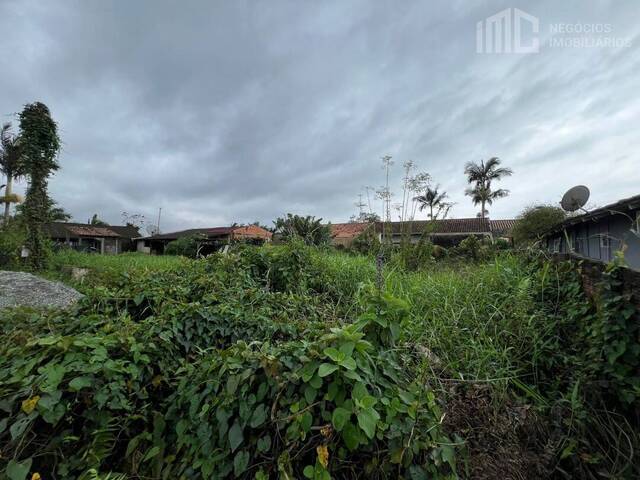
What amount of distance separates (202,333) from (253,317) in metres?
0.35

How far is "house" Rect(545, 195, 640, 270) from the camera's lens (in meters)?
3.72

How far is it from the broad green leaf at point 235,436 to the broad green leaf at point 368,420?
0.46m

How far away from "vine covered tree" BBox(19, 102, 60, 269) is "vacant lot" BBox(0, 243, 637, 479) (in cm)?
1001

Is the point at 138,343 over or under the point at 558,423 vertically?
over

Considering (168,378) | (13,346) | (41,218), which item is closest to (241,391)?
(168,378)

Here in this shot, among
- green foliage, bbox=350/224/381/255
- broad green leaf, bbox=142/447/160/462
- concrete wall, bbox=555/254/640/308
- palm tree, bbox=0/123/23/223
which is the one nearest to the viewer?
broad green leaf, bbox=142/447/160/462

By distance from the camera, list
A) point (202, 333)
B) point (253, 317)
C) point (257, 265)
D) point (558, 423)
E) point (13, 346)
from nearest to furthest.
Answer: point (13, 346) → point (558, 423) → point (202, 333) → point (253, 317) → point (257, 265)

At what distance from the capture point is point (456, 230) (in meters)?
26.4

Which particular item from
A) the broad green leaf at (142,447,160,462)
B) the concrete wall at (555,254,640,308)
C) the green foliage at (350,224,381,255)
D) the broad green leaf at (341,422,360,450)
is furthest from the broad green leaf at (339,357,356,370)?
the green foliage at (350,224,381,255)

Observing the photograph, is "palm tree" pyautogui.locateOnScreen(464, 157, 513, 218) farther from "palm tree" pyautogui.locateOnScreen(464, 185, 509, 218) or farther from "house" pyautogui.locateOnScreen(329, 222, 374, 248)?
"house" pyautogui.locateOnScreen(329, 222, 374, 248)

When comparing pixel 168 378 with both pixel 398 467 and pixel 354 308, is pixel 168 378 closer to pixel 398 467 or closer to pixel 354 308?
pixel 398 467

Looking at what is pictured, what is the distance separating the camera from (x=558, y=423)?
5.41 ft

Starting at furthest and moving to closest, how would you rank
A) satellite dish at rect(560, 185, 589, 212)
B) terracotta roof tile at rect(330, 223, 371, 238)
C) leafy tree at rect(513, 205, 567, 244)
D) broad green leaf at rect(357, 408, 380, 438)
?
leafy tree at rect(513, 205, 567, 244) < terracotta roof tile at rect(330, 223, 371, 238) < satellite dish at rect(560, 185, 589, 212) < broad green leaf at rect(357, 408, 380, 438)

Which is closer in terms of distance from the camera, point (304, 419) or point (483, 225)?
point (304, 419)
